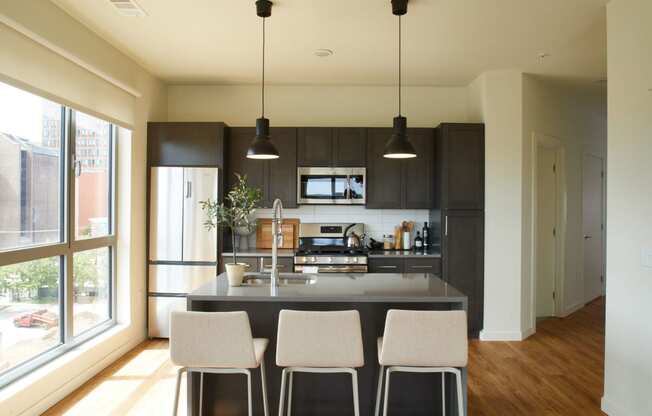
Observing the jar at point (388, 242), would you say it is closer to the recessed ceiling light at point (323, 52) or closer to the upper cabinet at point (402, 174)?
the upper cabinet at point (402, 174)

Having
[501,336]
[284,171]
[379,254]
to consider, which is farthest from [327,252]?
[501,336]

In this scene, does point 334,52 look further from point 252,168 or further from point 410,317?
point 410,317

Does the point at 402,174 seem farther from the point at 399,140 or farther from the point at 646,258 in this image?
the point at 646,258

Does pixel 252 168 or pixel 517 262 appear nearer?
pixel 517 262

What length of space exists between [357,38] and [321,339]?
2704 millimetres

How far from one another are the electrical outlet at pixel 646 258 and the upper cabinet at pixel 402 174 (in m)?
2.50

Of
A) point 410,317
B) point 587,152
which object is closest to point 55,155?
point 410,317

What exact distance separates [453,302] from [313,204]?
9.37 ft

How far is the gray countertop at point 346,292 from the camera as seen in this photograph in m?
2.58

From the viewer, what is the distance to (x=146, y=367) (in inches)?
157

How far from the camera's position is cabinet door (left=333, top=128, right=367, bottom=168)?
5172mm

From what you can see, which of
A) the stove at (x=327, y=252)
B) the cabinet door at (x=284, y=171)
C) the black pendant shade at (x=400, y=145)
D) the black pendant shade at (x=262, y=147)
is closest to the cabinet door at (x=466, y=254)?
the stove at (x=327, y=252)

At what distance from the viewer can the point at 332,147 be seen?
5.18 meters

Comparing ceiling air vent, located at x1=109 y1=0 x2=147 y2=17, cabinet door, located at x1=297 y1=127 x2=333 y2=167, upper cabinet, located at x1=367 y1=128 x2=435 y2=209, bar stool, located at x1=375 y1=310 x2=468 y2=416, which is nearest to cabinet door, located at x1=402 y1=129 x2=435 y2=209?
upper cabinet, located at x1=367 y1=128 x2=435 y2=209
